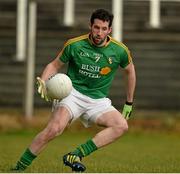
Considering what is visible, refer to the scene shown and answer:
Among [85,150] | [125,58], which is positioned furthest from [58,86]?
[125,58]

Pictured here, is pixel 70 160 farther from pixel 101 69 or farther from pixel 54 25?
pixel 54 25

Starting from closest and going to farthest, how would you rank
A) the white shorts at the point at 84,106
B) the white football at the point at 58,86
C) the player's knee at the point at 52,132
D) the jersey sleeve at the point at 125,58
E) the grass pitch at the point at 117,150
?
the white football at the point at 58,86
the player's knee at the point at 52,132
the white shorts at the point at 84,106
the jersey sleeve at the point at 125,58
the grass pitch at the point at 117,150

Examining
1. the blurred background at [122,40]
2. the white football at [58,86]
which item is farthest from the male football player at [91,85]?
the blurred background at [122,40]

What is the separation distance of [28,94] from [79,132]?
1755 millimetres

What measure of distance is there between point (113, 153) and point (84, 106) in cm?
495

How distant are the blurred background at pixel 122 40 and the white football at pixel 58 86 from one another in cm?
1172

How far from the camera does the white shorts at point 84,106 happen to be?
41.7ft

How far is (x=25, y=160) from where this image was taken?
1257 centimetres

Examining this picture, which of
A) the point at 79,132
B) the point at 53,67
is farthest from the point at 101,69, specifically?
the point at 79,132

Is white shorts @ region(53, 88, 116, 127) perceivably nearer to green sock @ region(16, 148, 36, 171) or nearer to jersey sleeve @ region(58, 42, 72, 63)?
jersey sleeve @ region(58, 42, 72, 63)

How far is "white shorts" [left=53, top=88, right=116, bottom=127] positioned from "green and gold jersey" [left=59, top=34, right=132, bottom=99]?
2.9 inches

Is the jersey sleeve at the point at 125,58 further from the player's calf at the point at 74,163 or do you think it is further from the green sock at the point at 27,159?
the green sock at the point at 27,159

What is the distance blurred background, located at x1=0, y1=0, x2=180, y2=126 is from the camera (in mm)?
24391

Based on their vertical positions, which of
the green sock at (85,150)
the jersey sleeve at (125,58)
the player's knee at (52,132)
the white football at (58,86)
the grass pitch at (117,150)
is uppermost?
the jersey sleeve at (125,58)
